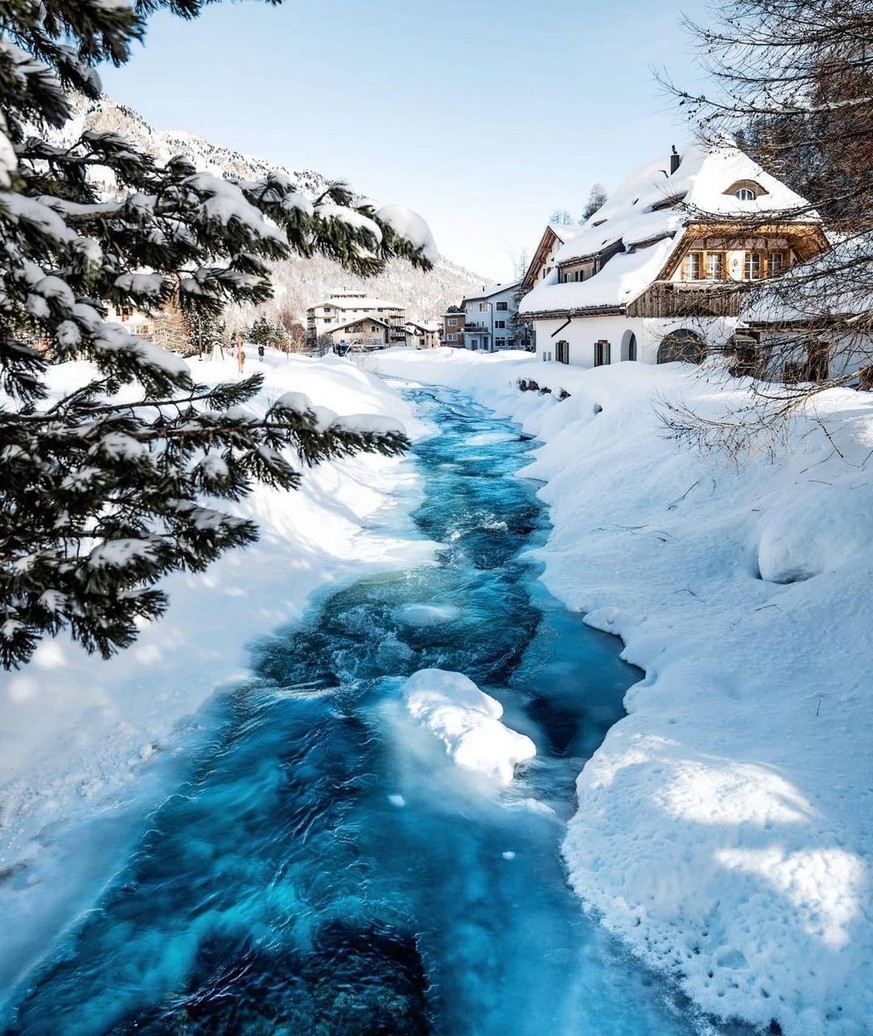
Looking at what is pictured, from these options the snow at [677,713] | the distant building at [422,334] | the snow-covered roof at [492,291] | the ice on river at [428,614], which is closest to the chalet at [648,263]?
the snow at [677,713]

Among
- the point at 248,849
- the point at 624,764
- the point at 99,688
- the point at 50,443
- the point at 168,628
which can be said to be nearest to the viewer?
the point at 50,443

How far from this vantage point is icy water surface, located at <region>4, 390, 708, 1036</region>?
4.84 metres

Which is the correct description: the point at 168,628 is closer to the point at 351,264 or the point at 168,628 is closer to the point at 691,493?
the point at 351,264

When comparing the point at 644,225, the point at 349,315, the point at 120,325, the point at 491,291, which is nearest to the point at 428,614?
the point at 120,325

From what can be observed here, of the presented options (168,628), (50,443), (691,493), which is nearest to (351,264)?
(50,443)

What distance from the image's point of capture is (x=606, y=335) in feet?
104

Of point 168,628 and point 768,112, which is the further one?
point 168,628

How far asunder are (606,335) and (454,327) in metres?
57.7

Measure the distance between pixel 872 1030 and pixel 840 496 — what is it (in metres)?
7.67

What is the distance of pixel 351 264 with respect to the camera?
428 centimetres

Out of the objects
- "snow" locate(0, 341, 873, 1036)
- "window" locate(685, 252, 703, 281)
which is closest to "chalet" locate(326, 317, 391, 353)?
"window" locate(685, 252, 703, 281)

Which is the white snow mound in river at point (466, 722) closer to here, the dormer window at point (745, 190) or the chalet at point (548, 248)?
the dormer window at point (745, 190)

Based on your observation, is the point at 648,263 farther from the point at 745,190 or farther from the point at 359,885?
the point at 359,885

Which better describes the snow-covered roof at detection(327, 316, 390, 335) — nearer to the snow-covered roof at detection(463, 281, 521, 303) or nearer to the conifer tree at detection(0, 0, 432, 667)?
the snow-covered roof at detection(463, 281, 521, 303)
